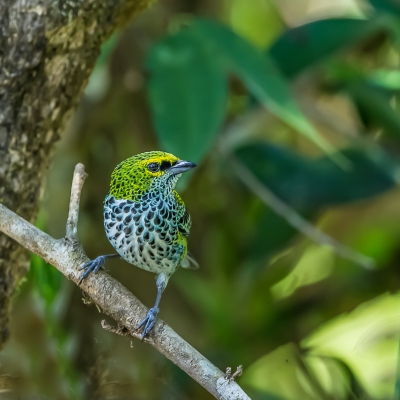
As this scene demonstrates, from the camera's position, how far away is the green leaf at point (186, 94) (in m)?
1.62

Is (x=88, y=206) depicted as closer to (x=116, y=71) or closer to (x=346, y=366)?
(x=116, y=71)

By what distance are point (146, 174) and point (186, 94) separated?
97cm

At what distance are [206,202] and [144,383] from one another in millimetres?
1415

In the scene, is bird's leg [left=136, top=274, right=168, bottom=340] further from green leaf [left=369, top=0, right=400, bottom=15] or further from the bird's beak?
green leaf [left=369, top=0, right=400, bottom=15]

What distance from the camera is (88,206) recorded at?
7.58 ft

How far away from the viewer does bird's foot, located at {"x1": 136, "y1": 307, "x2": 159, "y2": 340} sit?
3.25ft

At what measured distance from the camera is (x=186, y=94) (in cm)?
184

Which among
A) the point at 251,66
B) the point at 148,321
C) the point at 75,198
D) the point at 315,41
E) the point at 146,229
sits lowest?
the point at 148,321

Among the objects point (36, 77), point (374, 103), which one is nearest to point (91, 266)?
point (36, 77)

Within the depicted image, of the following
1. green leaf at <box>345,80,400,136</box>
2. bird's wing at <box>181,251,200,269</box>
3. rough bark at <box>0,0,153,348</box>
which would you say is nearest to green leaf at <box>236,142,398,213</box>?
green leaf at <box>345,80,400,136</box>

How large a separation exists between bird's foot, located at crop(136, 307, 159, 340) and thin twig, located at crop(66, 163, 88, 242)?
0.63 ft

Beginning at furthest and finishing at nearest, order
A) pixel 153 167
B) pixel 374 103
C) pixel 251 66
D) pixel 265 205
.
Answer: pixel 265 205, pixel 374 103, pixel 251 66, pixel 153 167

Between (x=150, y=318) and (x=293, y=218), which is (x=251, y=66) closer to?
(x=293, y=218)

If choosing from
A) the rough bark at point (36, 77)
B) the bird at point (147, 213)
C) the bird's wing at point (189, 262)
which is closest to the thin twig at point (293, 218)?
the bird's wing at point (189, 262)
